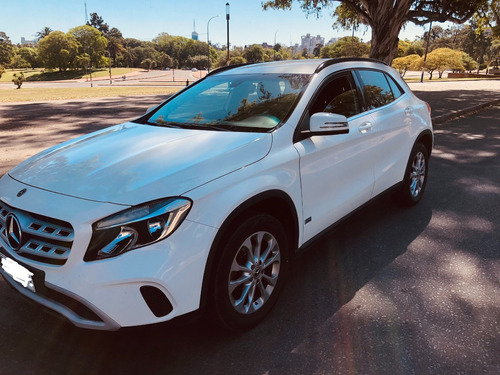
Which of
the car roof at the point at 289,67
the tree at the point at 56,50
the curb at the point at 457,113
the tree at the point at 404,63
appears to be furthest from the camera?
the tree at the point at 56,50

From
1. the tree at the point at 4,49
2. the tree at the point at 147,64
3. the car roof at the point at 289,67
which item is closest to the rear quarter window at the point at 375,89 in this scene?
the car roof at the point at 289,67

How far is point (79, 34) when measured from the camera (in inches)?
4232

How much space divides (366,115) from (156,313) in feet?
8.40

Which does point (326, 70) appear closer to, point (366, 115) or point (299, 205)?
point (366, 115)

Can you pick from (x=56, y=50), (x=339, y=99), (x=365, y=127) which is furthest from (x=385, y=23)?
(x=56, y=50)

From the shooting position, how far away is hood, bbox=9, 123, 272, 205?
2133mm

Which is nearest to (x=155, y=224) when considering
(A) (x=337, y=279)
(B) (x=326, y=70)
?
(A) (x=337, y=279)

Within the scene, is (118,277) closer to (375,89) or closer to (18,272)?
(18,272)

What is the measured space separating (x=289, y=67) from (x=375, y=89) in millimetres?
Result: 997

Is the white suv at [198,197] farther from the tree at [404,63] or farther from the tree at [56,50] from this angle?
the tree at [56,50]

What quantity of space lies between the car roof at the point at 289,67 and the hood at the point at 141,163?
39.4 inches

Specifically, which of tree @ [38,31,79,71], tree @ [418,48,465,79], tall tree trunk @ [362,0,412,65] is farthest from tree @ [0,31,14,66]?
tall tree trunk @ [362,0,412,65]

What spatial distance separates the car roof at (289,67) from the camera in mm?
3332

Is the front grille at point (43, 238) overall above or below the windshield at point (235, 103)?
below
